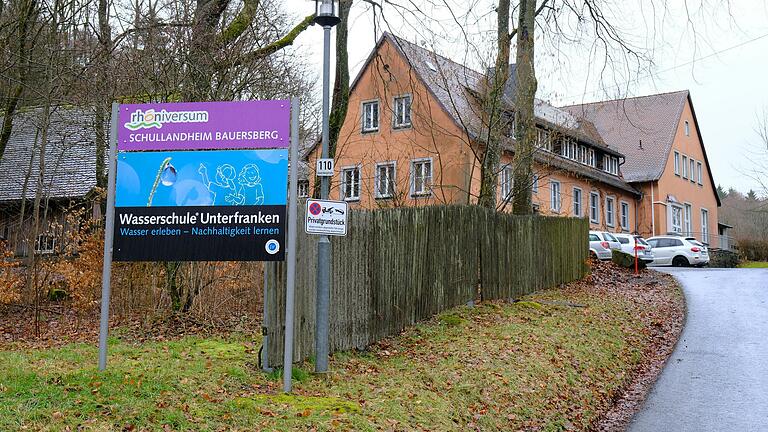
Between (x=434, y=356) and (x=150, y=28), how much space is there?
773 cm

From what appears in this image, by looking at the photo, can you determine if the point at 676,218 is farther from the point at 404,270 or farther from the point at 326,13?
the point at 326,13

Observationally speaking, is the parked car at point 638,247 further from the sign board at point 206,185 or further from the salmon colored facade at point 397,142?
the sign board at point 206,185

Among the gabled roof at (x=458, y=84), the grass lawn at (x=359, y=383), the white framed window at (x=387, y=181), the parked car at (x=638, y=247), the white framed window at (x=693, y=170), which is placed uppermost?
the white framed window at (x=693, y=170)

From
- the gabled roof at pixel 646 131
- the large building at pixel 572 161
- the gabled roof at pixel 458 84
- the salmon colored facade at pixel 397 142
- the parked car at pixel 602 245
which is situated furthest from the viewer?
the gabled roof at pixel 646 131

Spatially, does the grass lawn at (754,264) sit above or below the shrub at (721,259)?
below

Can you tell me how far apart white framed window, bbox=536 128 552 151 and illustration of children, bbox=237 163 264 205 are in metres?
11.2

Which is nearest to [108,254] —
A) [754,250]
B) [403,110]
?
[403,110]

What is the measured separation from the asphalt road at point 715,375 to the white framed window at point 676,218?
30.5 m

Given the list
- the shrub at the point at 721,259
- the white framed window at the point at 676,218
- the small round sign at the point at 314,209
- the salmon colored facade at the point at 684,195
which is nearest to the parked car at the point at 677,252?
the shrub at the point at 721,259

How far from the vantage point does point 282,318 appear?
28.7 ft

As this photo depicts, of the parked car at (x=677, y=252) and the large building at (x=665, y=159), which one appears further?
the large building at (x=665, y=159)

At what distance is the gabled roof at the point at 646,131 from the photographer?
154ft

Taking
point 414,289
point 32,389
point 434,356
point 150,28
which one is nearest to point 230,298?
point 414,289

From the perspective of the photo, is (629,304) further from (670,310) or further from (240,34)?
(240,34)
